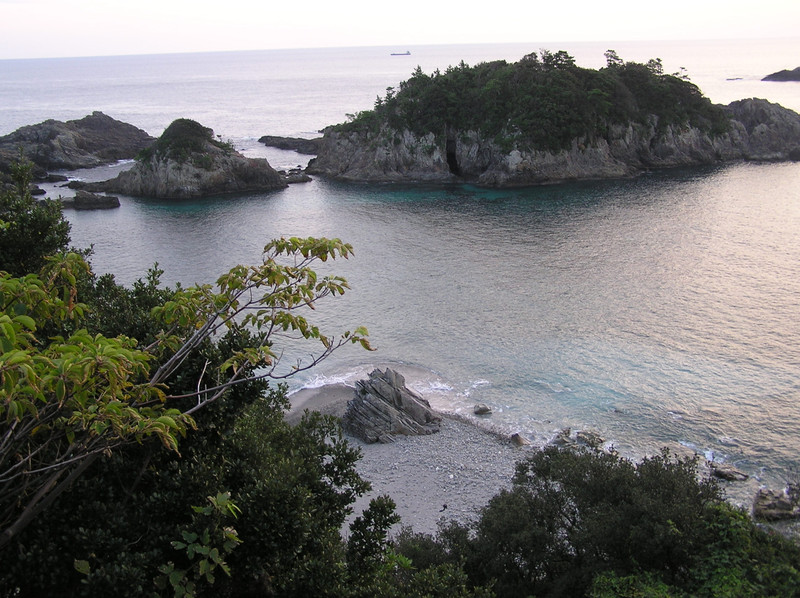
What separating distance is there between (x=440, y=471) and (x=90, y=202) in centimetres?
5751

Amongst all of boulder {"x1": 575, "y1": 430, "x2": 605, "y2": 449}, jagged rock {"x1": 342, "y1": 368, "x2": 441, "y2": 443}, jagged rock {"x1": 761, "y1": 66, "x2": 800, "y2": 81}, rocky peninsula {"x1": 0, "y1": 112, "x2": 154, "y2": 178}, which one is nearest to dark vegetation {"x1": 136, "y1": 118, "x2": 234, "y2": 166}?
rocky peninsula {"x1": 0, "y1": 112, "x2": 154, "y2": 178}

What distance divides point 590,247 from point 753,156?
155ft

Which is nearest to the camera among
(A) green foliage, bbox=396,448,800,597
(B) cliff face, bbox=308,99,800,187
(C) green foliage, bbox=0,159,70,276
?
(A) green foliage, bbox=396,448,800,597

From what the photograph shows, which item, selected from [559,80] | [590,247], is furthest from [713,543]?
[559,80]

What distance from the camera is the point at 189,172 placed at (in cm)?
7206

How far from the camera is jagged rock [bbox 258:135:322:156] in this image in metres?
102

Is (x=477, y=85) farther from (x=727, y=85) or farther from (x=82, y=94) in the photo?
(x=82, y=94)

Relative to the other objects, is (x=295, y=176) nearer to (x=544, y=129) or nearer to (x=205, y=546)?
(x=544, y=129)

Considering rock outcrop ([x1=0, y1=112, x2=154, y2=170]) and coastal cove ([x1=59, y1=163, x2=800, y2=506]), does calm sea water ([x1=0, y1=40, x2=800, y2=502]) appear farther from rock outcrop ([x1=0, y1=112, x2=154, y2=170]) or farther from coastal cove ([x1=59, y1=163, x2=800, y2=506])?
rock outcrop ([x1=0, y1=112, x2=154, y2=170])

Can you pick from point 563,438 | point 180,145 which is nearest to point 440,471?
point 563,438

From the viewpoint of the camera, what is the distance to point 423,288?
137 feet

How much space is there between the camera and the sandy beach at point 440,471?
2120 centimetres

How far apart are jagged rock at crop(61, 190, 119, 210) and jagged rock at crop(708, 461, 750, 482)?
63.5 m

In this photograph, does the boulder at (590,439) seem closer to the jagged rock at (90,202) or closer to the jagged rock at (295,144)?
the jagged rock at (90,202)
